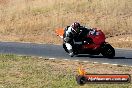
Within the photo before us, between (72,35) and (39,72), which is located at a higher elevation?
(72,35)

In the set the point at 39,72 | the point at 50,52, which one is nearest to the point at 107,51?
the point at 50,52

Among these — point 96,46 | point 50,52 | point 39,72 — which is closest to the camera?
point 39,72

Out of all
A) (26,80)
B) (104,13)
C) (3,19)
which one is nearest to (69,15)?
(104,13)

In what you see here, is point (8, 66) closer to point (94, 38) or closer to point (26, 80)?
point (26, 80)

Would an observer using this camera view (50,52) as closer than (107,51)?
No

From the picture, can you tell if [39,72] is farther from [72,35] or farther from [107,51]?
[107,51]

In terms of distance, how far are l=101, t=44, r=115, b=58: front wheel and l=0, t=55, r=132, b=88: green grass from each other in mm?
1859

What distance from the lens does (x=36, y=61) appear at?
21531 mm

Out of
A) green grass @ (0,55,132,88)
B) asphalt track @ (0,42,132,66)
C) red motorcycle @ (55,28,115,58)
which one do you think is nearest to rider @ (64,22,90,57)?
red motorcycle @ (55,28,115,58)

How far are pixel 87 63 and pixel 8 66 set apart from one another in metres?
3.80

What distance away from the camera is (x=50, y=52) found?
24047 millimetres

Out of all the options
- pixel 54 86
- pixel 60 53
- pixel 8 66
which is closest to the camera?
pixel 54 86

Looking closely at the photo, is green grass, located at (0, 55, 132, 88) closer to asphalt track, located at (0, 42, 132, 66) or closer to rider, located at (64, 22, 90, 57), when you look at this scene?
asphalt track, located at (0, 42, 132, 66)

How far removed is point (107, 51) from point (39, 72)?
501 centimetres
